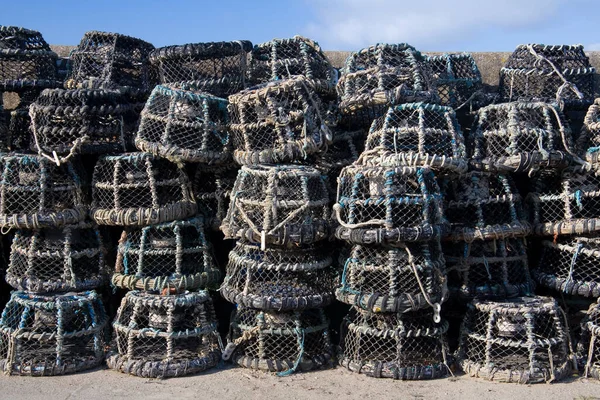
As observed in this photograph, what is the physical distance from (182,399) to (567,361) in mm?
2311

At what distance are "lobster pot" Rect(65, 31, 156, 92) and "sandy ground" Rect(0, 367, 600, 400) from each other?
7.84 ft

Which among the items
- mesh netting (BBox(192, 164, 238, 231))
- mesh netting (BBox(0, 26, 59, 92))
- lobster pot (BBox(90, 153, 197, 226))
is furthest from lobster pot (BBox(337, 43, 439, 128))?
mesh netting (BBox(0, 26, 59, 92))

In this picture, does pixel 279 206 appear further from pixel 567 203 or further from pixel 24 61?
pixel 24 61

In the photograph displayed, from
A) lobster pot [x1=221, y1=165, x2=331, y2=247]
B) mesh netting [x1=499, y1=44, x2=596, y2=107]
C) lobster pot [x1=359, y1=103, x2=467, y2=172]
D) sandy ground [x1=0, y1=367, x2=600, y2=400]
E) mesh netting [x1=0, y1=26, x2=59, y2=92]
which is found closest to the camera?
sandy ground [x1=0, y1=367, x2=600, y2=400]

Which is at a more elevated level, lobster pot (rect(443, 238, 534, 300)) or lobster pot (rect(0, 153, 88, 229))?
lobster pot (rect(0, 153, 88, 229))

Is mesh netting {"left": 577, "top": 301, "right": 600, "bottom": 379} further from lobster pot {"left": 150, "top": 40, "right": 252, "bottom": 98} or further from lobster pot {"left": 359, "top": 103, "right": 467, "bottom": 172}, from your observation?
lobster pot {"left": 150, "top": 40, "right": 252, "bottom": 98}

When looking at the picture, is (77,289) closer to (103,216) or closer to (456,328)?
(103,216)

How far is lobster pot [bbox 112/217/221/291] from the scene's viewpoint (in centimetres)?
442

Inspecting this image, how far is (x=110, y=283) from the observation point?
15.5 feet

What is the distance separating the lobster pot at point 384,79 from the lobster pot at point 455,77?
483 mm

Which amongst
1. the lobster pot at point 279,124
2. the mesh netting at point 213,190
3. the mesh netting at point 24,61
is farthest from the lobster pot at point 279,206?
the mesh netting at point 24,61

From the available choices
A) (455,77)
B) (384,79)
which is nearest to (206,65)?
(384,79)

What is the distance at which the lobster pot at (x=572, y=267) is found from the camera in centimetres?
430

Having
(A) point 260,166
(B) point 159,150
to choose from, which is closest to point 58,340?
(B) point 159,150
